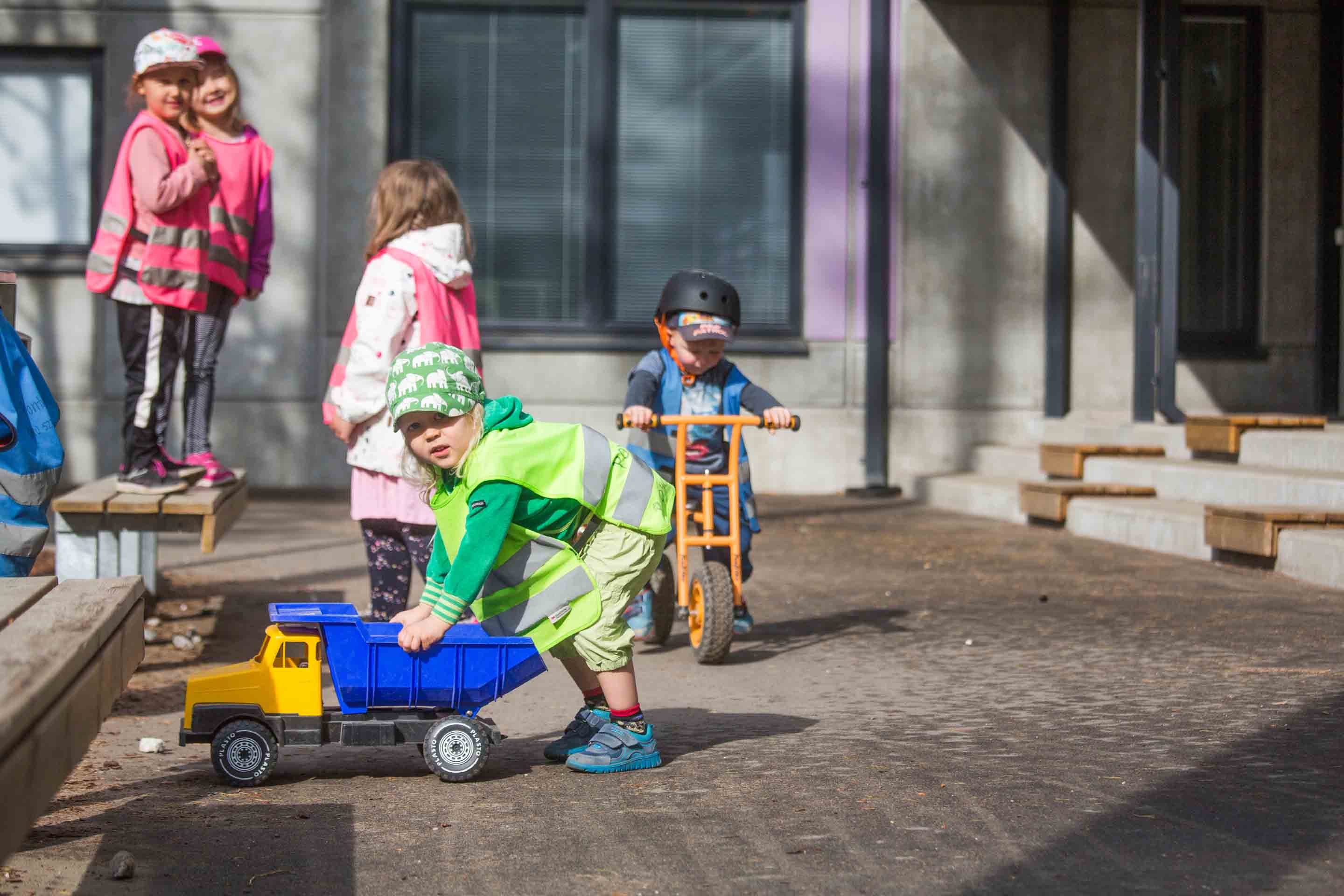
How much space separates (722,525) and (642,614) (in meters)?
0.50

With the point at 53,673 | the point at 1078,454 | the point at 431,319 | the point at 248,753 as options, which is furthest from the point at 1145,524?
the point at 53,673

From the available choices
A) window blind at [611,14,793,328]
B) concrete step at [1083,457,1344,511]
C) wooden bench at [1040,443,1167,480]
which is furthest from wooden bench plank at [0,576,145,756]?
window blind at [611,14,793,328]

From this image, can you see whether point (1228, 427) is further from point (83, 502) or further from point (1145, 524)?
point (83, 502)

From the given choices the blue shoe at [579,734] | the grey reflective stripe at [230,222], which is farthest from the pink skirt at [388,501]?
the grey reflective stripe at [230,222]

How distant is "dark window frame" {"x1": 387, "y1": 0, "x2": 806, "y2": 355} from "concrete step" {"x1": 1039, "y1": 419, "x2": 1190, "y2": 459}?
7.28ft

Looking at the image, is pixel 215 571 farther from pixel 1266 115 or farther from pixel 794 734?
pixel 1266 115

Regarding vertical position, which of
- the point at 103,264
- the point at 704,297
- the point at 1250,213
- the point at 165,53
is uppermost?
the point at 1250,213

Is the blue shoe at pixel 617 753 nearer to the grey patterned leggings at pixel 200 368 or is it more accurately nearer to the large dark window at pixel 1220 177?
the grey patterned leggings at pixel 200 368

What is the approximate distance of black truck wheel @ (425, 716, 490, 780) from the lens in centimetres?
422

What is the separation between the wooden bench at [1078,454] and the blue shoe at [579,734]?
297 inches

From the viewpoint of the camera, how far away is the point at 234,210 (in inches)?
265

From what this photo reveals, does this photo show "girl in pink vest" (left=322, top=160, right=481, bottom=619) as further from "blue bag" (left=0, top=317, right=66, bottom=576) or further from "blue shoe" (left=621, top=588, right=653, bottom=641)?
"blue bag" (left=0, top=317, right=66, bottom=576)

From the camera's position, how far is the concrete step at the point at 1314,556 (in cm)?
762

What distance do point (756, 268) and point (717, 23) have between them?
7.13 feet
